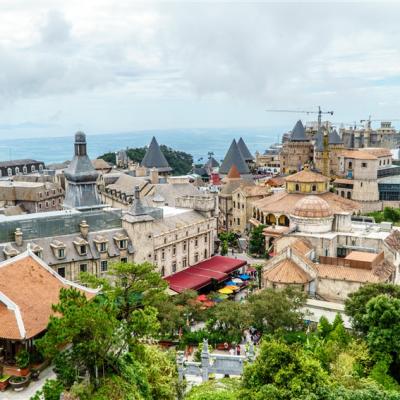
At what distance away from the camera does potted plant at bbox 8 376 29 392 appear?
25.5 m

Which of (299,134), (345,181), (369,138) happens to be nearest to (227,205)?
(345,181)

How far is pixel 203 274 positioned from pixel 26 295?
24.8 meters

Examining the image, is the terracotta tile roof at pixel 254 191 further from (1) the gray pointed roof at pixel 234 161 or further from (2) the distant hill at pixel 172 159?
(2) the distant hill at pixel 172 159

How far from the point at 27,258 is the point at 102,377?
11097 mm

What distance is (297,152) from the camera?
342ft

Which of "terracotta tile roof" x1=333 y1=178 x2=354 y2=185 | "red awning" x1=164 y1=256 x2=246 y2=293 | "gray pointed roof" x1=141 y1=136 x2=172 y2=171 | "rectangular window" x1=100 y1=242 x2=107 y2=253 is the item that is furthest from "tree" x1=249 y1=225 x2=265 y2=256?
"gray pointed roof" x1=141 y1=136 x2=172 y2=171

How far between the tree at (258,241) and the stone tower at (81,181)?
20091 millimetres

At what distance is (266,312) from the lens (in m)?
36.2

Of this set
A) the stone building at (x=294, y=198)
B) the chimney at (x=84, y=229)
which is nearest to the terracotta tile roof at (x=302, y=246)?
the stone building at (x=294, y=198)

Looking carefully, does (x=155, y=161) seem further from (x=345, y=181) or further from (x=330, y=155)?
(x=345, y=181)

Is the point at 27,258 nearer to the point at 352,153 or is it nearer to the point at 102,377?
the point at 102,377

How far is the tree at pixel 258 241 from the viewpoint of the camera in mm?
62688

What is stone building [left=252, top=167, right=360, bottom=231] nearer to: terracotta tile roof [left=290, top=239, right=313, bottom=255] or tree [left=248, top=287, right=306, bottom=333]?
terracotta tile roof [left=290, top=239, right=313, bottom=255]

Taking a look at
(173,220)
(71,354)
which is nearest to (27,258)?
(71,354)
